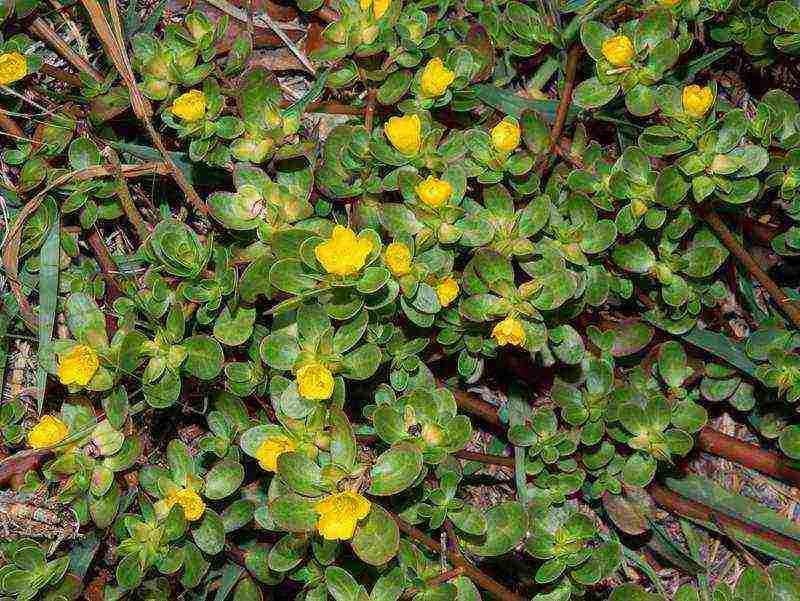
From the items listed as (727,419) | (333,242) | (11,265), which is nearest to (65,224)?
(11,265)

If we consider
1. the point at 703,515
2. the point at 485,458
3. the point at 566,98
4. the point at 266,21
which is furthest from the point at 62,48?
the point at 703,515

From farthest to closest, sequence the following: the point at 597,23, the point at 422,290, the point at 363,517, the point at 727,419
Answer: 1. the point at 727,419
2. the point at 597,23
3. the point at 422,290
4. the point at 363,517

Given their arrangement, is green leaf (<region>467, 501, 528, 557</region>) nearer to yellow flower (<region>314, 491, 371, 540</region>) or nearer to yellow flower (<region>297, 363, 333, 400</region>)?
yellow flower (<region>314, 491, 371, 540</region>)

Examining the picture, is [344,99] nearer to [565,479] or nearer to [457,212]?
[457,212]

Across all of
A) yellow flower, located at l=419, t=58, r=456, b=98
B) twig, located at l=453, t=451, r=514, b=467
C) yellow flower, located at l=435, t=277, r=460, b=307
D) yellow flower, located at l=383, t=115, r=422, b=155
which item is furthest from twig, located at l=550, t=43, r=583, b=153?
twig, located at l=453, t=451, r=514, b=467

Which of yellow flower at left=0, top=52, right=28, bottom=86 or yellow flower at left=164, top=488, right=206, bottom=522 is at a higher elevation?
yellow flower at left=0, top=52, right=28, bottom=86

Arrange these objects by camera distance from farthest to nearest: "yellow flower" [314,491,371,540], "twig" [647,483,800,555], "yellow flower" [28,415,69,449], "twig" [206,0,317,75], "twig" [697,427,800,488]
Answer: "twig" [206,0,317,75] → "twig" [697,427,800,488] → "twig" [647,483,800,555] → "yellow flower" [28,415,69,449] → "yellow flower" [314,491,371,540]

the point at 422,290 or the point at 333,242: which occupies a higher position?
the point at 333,242
